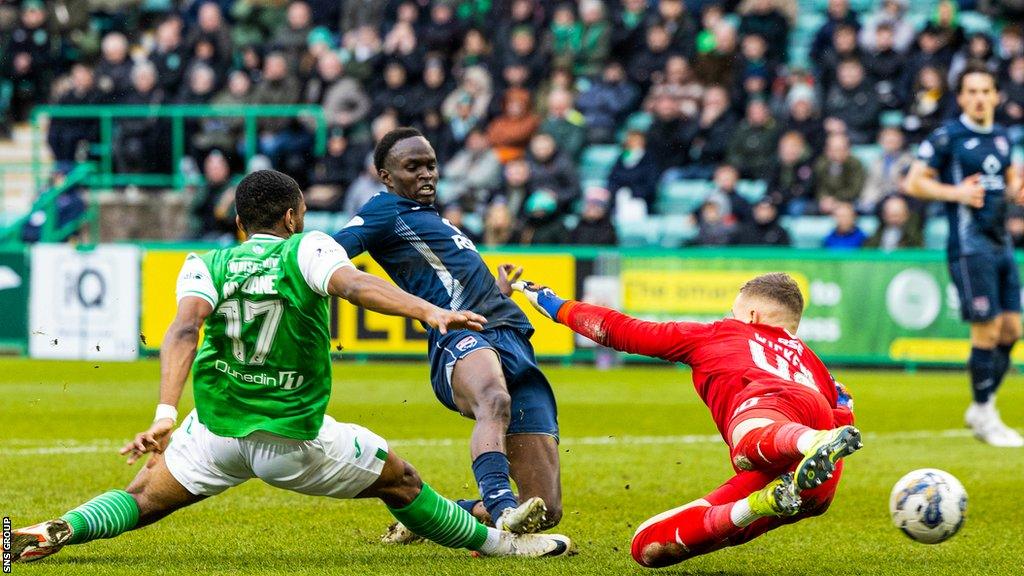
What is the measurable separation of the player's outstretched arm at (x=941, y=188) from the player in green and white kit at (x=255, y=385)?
5926 mm

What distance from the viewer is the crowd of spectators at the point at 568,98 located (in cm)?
1872

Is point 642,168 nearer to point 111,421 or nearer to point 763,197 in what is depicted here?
point 763,197

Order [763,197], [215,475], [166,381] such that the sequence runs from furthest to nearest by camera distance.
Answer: [763,197]
[215,475]
[166,381]

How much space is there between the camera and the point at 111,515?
5918mm

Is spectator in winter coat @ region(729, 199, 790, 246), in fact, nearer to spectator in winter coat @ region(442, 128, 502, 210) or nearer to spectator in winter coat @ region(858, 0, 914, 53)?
spectator in winter coat @ region(858, 0, 914, 53)

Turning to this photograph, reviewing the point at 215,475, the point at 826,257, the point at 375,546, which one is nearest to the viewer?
the point at 215,475

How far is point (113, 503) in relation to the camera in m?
5.96

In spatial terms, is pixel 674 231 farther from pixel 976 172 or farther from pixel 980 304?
pixel 980 304

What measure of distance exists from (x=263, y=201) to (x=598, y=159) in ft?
51.0

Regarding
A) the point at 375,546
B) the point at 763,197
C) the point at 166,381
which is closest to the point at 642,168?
the point at 763,197

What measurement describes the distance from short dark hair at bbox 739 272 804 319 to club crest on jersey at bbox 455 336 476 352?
4.21ft

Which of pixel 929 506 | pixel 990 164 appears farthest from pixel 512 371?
pixel 990 164

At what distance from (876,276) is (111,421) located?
8893mm

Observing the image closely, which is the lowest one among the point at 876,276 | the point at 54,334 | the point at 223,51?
the point at 54,334
